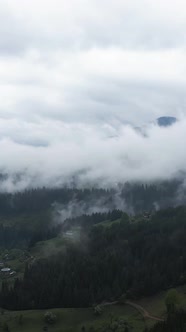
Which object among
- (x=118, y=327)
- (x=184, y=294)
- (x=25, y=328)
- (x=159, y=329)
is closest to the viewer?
(x=159, y=329)

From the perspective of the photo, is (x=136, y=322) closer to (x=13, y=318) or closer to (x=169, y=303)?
(x=169, y=303)

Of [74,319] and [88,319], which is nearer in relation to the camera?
[88,319]

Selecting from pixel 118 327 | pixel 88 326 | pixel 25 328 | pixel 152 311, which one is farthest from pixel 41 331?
pixel 152 311

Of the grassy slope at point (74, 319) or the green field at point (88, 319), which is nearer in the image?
the green field at point (88, 319)

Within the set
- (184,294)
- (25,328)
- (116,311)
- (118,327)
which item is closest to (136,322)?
(118,327)

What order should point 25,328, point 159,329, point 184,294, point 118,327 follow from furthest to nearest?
point 184,294
point 25,328
point 118,327
point 159,329

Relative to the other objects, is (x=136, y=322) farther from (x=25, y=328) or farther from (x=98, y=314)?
(x=25, y=328)

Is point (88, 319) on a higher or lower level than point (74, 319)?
lower

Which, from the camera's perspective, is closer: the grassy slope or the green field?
the green field

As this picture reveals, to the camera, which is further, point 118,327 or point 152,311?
point 152,311
